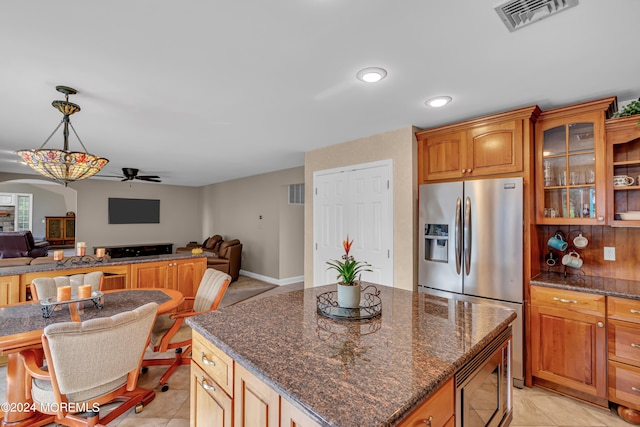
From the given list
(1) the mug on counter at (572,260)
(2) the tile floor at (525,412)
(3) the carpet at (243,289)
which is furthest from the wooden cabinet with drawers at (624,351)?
(3) the carpet at (243,289)

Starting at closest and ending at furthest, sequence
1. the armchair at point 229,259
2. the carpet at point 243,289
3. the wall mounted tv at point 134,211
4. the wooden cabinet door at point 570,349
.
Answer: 1. the wooden cabinet door at point 570,349
2. the carpet at point 243,289
3. the armchair at point 229,259
4. the wall mounted tv at point 134,211

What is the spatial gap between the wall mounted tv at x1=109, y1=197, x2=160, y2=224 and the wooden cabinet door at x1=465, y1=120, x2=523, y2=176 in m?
8.37

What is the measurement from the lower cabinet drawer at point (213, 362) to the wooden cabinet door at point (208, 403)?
30 mm

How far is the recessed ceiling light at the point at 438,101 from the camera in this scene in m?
2.46

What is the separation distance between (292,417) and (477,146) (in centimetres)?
276

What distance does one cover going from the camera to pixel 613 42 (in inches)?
65.7

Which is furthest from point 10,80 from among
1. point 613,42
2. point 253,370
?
point 613,42

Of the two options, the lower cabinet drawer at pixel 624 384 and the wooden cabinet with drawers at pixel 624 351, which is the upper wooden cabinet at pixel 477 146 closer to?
the wooden cabinet with drawers at pixel 624 351

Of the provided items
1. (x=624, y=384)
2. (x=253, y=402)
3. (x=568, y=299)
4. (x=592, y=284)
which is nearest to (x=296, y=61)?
(x=253, y=402)

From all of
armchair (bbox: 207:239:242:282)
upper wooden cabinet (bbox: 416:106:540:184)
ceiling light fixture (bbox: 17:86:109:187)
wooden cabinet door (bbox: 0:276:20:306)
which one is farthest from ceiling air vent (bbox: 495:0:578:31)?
armchair (bbox: 207:239:242:282)

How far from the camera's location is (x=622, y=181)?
2381 millimetres

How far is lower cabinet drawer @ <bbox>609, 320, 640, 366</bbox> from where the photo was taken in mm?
2086

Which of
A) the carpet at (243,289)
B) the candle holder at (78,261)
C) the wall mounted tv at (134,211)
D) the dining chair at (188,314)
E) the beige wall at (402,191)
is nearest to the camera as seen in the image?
the dining chair at (188,314)

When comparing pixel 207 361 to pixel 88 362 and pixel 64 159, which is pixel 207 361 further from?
pixel 64 159
